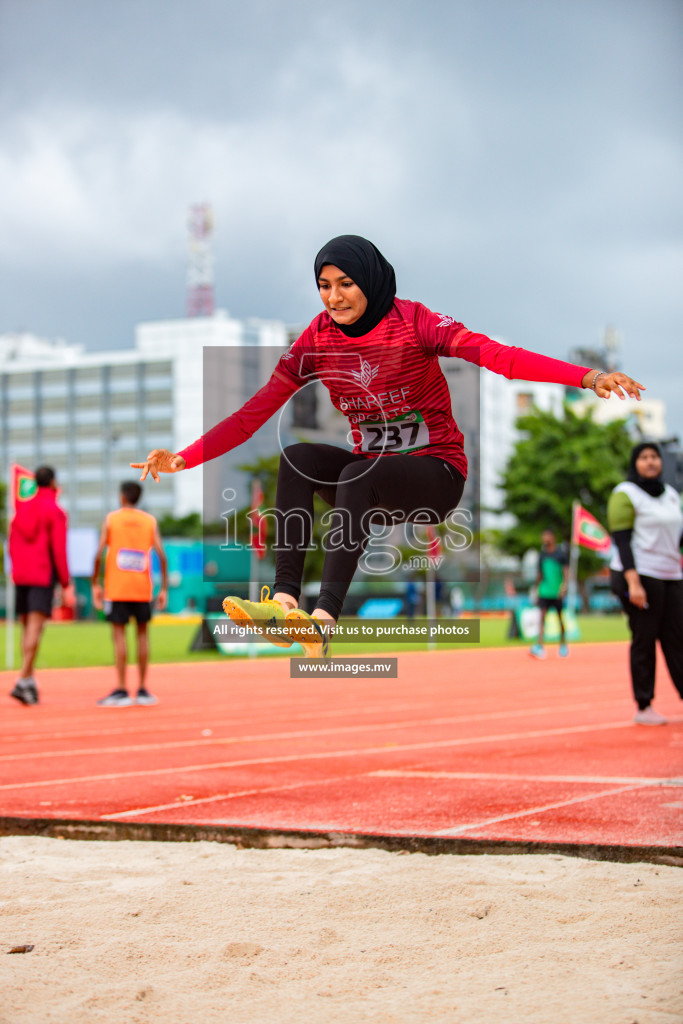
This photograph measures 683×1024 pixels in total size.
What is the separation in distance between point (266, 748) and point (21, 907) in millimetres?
3910

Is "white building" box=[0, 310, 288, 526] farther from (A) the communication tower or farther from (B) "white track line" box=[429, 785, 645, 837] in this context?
(B) "white track line" box=[429, 785, 645, 837]

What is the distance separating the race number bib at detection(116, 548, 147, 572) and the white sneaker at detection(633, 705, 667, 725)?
4635 millimetres

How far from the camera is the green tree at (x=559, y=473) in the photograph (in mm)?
53812

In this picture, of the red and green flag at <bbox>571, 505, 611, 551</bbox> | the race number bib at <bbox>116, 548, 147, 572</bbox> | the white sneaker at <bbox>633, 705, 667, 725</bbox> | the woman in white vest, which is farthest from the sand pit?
the red and green flag at <bbox>571, 505, 611, 551</bbox>

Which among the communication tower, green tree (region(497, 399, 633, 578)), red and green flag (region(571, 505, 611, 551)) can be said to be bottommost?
red and green flag (region(571, 505, 611, 551))

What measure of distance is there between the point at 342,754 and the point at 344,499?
12.5 feet

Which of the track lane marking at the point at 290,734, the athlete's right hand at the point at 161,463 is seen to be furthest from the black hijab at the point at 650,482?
the athlete's right hand at the point at 161,463

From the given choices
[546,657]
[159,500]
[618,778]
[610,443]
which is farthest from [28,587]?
[159,500]

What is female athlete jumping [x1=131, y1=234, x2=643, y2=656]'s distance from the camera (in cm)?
361

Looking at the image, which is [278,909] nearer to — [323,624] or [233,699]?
[323,624]

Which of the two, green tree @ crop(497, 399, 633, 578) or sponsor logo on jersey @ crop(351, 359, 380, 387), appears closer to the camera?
sponsor logo on jersey @ crop(351, 359, 380, 387)

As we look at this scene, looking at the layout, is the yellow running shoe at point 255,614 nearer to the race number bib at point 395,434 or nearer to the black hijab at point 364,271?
the race number bib at point 395,434

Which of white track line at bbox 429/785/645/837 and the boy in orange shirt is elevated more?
the boy in orange shirt

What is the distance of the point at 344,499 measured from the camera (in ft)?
12.0
